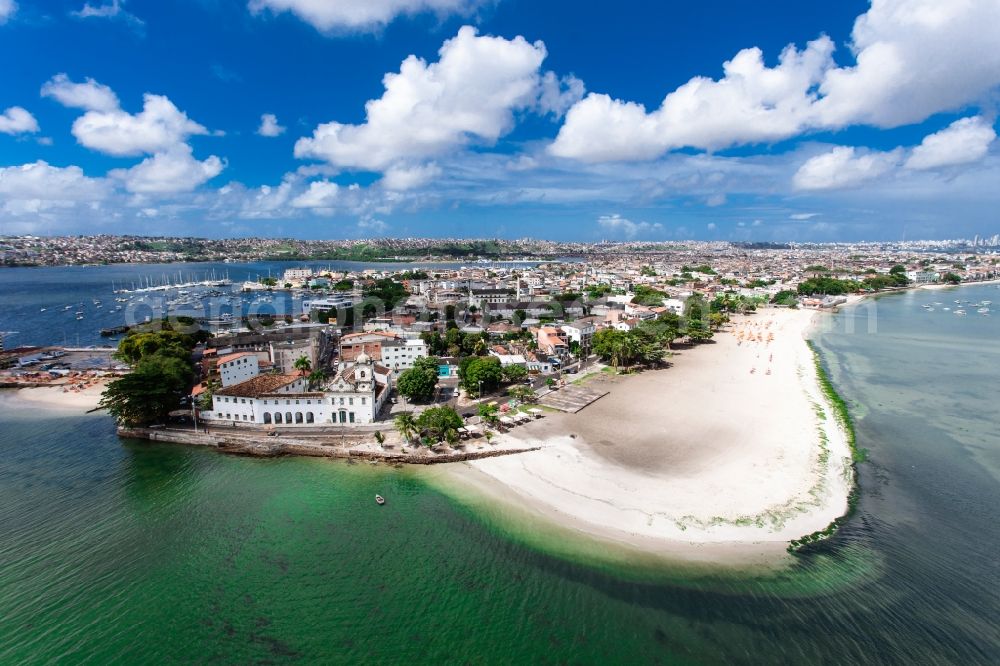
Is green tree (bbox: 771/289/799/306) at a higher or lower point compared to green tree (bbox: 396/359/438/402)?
higher

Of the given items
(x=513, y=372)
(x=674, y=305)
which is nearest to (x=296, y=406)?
(x=513, y=372)

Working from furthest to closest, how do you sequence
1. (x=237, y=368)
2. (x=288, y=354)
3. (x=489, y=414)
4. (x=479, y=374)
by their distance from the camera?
1. (x=288, y=354)
2. (x=237, y=368)
3. (x=479, y=374)
4. (x=489, y=414)

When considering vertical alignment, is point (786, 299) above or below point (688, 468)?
above

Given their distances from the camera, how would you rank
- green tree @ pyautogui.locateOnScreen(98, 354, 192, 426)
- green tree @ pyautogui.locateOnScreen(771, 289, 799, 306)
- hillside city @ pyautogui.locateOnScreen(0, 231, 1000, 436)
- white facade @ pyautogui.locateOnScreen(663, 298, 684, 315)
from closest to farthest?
green tree @ pyautogui.locateOnScreen(98, 354, 192, 426) < hillside city @ pyautogui.locateOnScreen(0, 231, 1000, 436) < white facade @ pyautogui.locateOnScreen(663, 298, 684, 315) < green tree @ pyautogui.locateOnScreen(771, 289, 799, 306)

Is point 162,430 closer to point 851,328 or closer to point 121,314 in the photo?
point 121,314

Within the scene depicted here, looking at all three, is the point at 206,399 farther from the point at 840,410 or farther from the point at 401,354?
the point at 840,410

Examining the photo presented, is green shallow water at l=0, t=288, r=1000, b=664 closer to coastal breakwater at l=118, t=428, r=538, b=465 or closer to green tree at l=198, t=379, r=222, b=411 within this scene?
coastal breakwater at l=118, t=428, r=538, b=465

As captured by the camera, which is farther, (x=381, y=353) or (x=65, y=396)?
(x=381, y=353)

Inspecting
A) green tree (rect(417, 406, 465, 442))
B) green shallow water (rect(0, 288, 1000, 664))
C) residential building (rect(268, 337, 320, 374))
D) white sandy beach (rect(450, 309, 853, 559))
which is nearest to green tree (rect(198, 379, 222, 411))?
green shallow water (rect(0, 288, 1000, 664))
